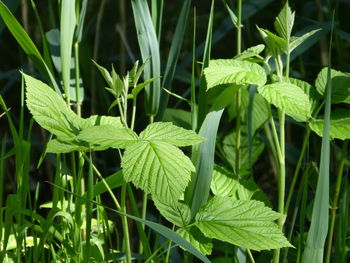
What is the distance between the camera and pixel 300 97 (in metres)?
0.80

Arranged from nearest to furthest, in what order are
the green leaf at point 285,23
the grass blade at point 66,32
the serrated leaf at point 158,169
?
the serrated leaf at point 158,169 → the green leaf at point 285,23 → the grass blade at point 66,32

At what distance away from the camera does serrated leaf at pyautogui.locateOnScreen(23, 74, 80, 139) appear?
0.78m

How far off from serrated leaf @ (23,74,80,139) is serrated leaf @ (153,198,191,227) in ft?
0.50

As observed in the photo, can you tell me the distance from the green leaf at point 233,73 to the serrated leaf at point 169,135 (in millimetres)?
69

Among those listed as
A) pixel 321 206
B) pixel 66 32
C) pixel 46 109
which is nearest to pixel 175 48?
pixel 66 32

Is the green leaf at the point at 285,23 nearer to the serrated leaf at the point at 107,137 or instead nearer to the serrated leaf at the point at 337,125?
the serrated leaf at the point at 337,125

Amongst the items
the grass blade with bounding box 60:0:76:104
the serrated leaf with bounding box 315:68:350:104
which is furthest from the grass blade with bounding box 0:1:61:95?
the serrated leaf with bounding box 315:68:350:104

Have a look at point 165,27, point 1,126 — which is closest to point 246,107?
point 165,27

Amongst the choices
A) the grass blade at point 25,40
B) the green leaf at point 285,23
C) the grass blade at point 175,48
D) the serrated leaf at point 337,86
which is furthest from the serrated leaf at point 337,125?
the grass blade at point 25,40

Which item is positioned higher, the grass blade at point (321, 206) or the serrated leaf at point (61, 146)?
the serrated leaf at point (61, 146)

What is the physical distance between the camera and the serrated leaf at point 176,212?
823mm

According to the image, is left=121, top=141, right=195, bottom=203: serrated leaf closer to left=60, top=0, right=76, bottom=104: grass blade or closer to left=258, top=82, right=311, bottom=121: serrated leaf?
left=258, top=82, right=311, bottom=121: serrated leaf

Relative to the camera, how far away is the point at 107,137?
731mm

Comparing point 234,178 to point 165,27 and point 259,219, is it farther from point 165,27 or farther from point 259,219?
point 165,27
